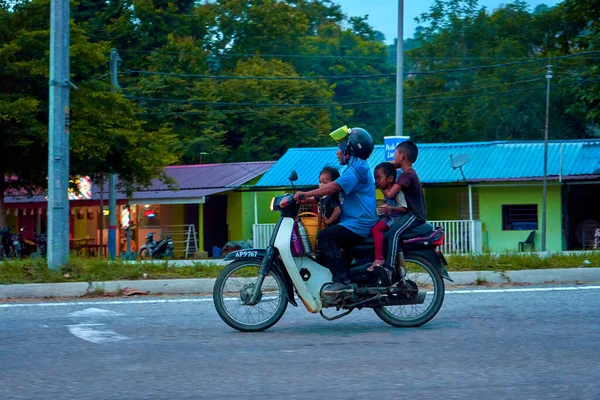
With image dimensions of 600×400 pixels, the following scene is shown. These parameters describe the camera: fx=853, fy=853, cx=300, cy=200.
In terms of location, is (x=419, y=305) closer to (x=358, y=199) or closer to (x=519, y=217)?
(x=358, y=199)

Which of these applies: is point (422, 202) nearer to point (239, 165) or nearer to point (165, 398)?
point (165, 398)

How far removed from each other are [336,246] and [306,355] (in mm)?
1268

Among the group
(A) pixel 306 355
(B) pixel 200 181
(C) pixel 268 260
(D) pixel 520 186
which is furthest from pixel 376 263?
(B) pixel 200 181

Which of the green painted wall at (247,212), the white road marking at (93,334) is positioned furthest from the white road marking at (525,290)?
the green painted wall at (247,212)

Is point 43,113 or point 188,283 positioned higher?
point 43,113

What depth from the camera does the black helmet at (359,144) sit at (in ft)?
23.2

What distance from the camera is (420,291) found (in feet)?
23.9

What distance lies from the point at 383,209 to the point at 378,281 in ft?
1.99

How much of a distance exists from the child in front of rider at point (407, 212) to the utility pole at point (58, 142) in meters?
5.66

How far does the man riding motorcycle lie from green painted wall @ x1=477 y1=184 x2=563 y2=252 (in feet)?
73.4

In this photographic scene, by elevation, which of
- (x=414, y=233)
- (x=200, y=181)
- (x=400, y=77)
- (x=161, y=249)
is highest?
(x=400, y=77)

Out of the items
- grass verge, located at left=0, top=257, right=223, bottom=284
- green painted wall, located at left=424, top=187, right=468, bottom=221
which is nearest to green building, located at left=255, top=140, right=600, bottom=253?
green painted wall, located at left=424, top=187, right=468, bottom=221

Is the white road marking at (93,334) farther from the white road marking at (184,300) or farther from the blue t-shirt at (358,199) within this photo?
the blue t-shirt at (358,199)

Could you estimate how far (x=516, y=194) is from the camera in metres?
29.4
